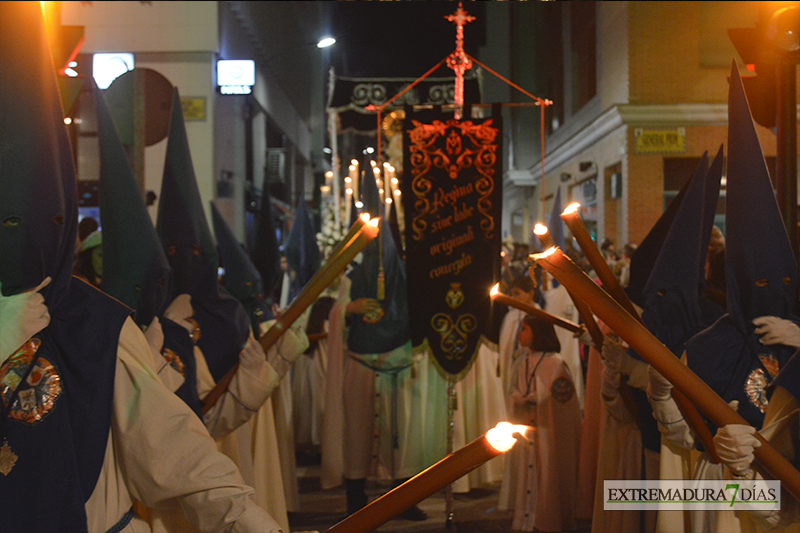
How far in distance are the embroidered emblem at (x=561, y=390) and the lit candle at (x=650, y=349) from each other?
127 inches

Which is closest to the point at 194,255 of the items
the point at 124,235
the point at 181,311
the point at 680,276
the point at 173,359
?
the point at 181,311

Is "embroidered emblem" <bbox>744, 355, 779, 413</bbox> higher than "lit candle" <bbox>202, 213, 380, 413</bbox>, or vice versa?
"lit candle" <bbox>202, 213, 380, 413</bbox>

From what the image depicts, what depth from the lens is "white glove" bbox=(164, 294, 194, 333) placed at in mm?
3785

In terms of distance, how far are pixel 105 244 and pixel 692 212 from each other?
2915 millimetres

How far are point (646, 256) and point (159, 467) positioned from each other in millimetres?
3513

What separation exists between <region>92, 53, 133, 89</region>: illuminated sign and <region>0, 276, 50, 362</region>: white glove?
11.9 metres

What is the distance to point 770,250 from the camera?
3129 millimetres

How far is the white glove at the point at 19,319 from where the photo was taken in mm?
2148

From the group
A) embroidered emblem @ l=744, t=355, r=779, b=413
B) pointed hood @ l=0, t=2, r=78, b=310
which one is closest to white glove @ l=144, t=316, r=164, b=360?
pointed hood @ l=0, t=2, r=78, b=310

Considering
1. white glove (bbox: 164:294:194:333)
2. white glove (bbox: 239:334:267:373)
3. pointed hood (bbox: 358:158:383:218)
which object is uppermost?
pointed hood (bbox: 358:158:383:218)

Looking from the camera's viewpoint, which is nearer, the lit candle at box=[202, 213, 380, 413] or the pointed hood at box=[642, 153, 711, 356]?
the lit candle at box=[202, 213, 380, 413]

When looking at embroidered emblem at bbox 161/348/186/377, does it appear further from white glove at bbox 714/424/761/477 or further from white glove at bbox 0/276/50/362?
white glove at bbox 714/424/761/477

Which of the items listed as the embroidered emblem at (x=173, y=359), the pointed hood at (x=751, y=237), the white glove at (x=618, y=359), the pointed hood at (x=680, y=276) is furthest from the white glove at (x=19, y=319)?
the pointed hood at (x=680, y=276)

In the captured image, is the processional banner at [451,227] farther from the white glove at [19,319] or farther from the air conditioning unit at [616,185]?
the air conditioning unit at [616,185]
